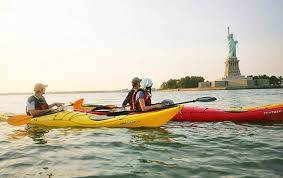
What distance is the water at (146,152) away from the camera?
4.62 meters

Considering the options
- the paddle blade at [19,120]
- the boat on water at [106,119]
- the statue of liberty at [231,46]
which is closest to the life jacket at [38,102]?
the boat on water at [106,119]

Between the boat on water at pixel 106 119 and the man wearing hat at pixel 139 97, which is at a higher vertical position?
the man wearing hat at pixel 139 97

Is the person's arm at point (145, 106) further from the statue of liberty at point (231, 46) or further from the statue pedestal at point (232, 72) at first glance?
the statue pedestal at point (232, 72)

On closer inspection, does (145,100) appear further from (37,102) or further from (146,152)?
(37,102)

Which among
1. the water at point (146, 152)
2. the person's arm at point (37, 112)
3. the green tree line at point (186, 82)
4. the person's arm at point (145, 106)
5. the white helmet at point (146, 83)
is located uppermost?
the green tree line at point (186, 82)

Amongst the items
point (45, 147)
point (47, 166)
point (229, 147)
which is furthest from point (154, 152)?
point (45, 147)

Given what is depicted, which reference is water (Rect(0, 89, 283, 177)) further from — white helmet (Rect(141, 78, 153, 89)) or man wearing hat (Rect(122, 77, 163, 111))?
white helmet (Rect(141, 78, 153, 89))

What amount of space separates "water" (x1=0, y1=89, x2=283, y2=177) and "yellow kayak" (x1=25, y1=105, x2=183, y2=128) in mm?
279

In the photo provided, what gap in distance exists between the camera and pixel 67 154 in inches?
233

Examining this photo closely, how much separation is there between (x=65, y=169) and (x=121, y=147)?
1.85m

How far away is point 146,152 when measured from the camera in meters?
5.85

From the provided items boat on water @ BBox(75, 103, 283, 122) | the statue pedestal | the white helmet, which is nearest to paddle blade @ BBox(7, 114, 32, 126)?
the white helmet

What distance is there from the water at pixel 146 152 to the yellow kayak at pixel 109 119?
0.92ft

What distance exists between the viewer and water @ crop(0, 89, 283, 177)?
4.62m
